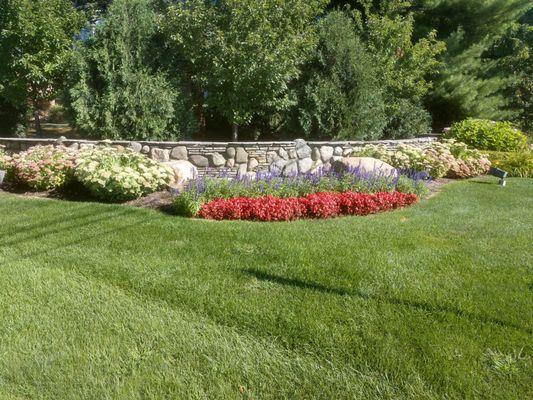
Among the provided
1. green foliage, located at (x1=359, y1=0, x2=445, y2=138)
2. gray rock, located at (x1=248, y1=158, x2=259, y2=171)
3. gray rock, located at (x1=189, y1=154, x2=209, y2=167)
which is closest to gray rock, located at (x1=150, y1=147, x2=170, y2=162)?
gray rock, located at (x1=189, y1=154, x2=209, y2=167)

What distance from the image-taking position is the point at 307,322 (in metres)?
2.84

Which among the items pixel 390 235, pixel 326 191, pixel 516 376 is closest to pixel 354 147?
pixel 326 191

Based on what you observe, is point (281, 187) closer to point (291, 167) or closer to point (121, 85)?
point (291, 167)

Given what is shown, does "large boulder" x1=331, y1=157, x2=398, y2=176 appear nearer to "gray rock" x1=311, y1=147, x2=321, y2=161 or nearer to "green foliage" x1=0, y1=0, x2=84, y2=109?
"gray rock" x1=311, y1=147, x2=321, y2=161

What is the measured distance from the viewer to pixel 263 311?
118 inches

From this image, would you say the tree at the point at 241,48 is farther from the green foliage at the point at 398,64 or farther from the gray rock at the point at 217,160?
the green foliage at the point at 398,64

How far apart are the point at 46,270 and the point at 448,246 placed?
383 cm

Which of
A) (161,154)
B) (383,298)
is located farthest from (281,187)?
(383,298)

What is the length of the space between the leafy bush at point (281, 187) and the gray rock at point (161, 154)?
5.00ft

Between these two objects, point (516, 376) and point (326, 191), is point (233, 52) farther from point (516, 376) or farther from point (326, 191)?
point (516, 376)

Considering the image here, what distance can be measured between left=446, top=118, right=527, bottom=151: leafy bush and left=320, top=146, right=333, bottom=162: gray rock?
4616mm

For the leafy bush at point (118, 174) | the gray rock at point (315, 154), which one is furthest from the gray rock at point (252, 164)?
the leafy bush at point (118, 174)

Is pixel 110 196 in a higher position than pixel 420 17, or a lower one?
lower

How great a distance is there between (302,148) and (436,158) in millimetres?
2767
